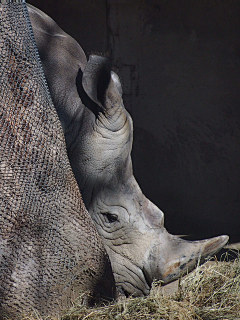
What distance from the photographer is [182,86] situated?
5148 mm

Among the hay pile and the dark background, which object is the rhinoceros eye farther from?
the dark background

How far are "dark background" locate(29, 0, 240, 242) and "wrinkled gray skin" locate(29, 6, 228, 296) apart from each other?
203cm

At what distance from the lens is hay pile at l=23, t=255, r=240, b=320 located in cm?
226

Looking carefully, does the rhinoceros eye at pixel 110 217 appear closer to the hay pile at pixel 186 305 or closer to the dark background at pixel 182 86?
the hay pile at pixel 186 305

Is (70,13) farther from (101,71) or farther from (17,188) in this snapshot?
(17,188)

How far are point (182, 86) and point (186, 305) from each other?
10.4 ft

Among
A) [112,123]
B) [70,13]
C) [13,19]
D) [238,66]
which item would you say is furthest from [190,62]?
[13,19]

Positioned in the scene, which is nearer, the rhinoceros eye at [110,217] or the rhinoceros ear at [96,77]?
the rhinoceros ear at [96,77]

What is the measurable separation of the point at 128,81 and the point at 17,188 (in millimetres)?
3376

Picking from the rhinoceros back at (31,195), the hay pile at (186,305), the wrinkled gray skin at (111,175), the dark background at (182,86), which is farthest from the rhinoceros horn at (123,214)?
the dark background at (182,86)

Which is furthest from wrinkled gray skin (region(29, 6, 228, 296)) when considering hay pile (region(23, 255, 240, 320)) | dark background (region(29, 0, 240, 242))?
dark background (region(29, 0, 240, 242))

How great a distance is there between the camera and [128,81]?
523 cm

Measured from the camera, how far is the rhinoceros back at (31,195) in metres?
2.05

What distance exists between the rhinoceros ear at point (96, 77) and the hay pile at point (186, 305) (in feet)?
3.93
